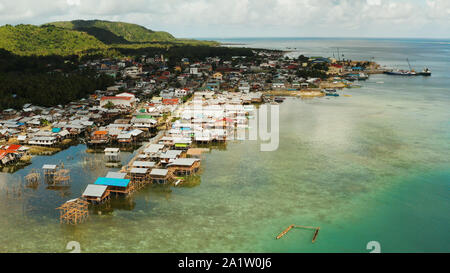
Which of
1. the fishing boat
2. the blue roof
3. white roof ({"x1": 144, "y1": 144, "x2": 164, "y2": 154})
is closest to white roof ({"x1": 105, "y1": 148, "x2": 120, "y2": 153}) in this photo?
white roof ({"x1": 144, "y1": 144, "x2": 164, "y2": 154})

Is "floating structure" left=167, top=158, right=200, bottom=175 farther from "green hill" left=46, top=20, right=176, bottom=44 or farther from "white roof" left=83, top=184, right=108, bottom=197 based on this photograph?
"green hill" left=46, top=20, right=176, bottom=44

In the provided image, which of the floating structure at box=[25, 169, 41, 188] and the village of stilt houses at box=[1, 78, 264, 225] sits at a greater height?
the village of stilt houses at box=[1, 78, 264, 225]

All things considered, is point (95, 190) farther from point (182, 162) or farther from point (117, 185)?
point (182, 162)

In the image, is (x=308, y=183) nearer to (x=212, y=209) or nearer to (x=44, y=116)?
(x=212, y=209)

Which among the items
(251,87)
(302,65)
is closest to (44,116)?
(251,87)

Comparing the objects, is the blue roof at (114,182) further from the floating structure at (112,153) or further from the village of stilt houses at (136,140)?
the floating structure at (112,153)

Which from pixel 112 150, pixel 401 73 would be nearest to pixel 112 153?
pixel 112 150
